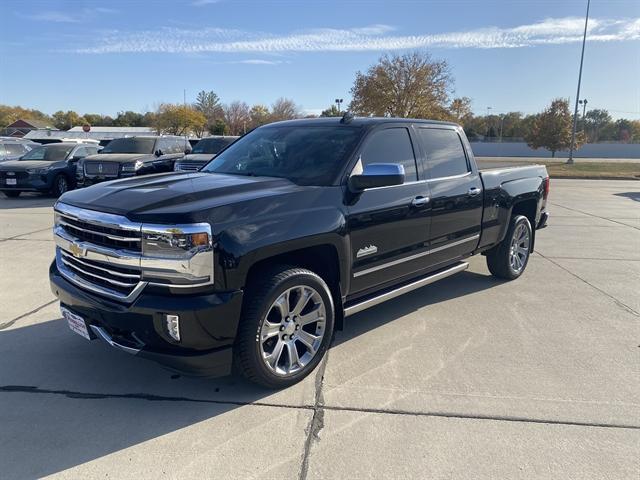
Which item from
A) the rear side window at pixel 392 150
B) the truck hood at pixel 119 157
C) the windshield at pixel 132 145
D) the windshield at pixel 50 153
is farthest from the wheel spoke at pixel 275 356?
the windshield at pixel 50 153

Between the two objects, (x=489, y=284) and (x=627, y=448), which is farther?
(x=489, y=284)

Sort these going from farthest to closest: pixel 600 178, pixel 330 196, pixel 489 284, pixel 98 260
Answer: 1. pixel 600 178
2. pixel 489 284
3. pixel 330 196
4. pixel 98 260

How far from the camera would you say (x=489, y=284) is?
20.1 ft

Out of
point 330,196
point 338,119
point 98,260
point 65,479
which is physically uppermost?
point 338,119

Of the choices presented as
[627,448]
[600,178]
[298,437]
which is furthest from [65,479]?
[600,178]

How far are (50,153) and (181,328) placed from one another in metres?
14.6

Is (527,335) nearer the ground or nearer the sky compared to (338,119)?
nearer the ground

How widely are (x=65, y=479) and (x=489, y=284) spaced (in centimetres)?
509

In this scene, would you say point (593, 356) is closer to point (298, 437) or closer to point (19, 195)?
point (298, 437)

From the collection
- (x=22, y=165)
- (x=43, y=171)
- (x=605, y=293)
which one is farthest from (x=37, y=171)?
(x=605, y=293)

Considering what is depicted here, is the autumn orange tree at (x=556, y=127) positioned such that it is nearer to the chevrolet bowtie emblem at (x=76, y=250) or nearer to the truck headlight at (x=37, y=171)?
the truck headlight at (x=37, y=171)

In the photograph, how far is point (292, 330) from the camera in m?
3.47

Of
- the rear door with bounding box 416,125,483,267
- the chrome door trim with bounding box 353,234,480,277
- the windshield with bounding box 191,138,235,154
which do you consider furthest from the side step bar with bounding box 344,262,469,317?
the windshield with bounding box 191,138,235,154

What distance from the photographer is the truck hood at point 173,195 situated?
2.94 metres
